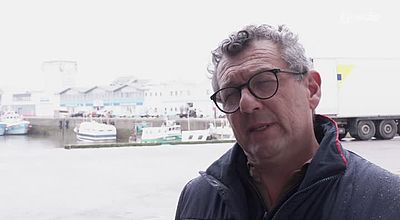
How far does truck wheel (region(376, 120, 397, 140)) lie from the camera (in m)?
18.5

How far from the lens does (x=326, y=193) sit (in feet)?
4.69

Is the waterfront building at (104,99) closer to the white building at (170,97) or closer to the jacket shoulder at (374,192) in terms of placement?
the white building at (170,97)

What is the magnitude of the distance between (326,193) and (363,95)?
59.3 ft

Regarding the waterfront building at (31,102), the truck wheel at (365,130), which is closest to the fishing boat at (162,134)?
the truck wheel at (365,130)

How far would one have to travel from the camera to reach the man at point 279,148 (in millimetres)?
1427

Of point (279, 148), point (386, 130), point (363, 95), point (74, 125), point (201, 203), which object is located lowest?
point (74, 125)

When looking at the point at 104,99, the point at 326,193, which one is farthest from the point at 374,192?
the point at 104,99

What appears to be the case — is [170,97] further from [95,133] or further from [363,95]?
[363,95]

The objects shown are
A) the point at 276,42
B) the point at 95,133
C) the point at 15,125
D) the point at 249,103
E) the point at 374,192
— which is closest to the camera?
the point at 374,192

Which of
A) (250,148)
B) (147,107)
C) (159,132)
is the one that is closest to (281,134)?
(250,148)

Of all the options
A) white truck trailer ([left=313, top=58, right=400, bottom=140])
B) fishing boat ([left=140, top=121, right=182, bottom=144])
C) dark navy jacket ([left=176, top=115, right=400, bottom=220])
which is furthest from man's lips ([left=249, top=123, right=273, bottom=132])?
fishing boat ([left=140, top=121, right=182, bottom=144])

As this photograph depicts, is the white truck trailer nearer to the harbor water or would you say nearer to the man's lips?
the harbor water

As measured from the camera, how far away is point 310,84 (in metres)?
1.64

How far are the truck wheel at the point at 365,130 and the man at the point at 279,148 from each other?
1757cm
